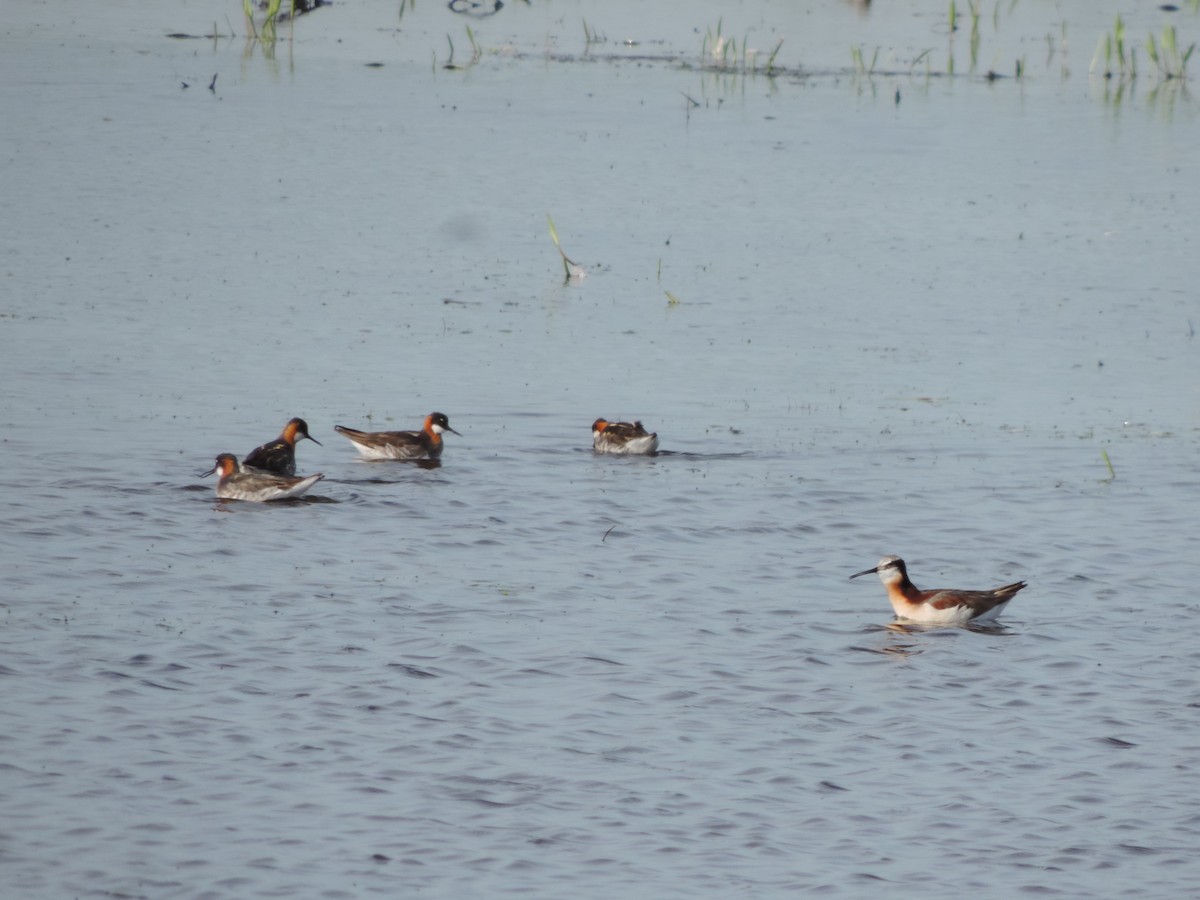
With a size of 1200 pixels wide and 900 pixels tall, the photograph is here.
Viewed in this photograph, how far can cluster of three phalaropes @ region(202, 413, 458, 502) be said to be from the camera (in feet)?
56.7

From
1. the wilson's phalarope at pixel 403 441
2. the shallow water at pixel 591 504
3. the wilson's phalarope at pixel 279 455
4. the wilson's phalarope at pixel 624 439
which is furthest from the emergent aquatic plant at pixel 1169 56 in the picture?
the wilson's phalarope at pixel 279 455


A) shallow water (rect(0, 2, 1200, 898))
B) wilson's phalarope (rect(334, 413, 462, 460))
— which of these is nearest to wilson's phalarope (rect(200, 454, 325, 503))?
shallow water (rect(0, 2, 1200, 898))

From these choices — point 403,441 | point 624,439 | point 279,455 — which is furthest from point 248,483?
point 624,439

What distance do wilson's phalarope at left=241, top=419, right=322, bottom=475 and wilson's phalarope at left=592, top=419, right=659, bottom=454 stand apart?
3.10 m

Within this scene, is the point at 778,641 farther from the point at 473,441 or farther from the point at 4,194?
the point at 4,194

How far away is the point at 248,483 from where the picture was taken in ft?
56.6

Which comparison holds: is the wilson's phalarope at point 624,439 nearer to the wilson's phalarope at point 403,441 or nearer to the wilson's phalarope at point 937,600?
the wilson's phalarope at point 403,441

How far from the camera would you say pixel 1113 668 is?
45.0 ft

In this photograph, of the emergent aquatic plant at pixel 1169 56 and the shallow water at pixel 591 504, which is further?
the emergent aquatic plant at pixel 1169 56

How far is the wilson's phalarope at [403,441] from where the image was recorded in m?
18.8

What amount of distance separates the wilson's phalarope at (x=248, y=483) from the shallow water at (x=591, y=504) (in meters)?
0.30

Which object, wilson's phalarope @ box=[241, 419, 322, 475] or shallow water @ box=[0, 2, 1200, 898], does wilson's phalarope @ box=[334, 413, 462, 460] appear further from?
wilson's phalarope @ box=[241, 419, 322, 475]

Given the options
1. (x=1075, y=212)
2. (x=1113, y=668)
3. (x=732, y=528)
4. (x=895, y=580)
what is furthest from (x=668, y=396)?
(x=1075, y=212)

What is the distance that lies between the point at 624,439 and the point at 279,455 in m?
3.61
